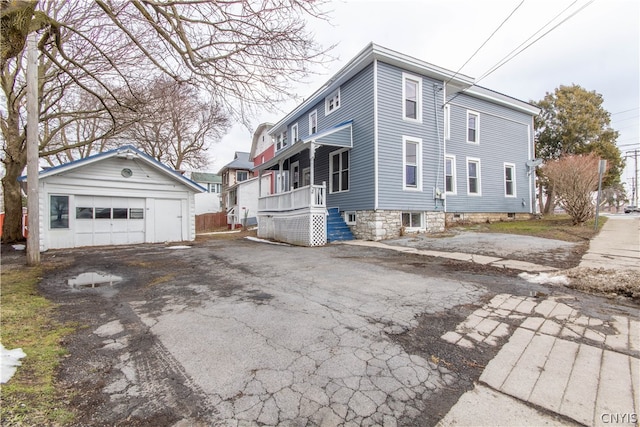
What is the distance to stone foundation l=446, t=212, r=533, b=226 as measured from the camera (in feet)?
45.4

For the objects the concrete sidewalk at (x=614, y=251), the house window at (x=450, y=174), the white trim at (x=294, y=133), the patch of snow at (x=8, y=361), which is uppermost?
the white trim at (x=294, y=133)

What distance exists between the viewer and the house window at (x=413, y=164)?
12.0 meters

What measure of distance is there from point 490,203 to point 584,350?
14.4 m

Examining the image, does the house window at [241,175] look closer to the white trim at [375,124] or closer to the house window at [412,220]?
the white trim at [375,124]

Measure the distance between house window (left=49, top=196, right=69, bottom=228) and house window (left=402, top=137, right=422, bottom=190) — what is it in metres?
14.0

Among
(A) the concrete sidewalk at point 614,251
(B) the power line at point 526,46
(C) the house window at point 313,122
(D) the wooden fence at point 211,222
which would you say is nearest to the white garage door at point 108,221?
(C) the house window at point 313,122

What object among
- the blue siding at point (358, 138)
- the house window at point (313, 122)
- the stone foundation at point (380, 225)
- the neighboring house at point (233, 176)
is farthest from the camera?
the neighboring house at point (233, 176)

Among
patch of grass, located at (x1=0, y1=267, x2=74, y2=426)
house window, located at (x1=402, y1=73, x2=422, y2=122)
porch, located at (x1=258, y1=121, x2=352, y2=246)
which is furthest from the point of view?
house window, located at (x1=402, y1=73, x2=422, y2=122)

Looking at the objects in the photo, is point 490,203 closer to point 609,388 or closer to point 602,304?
point 602,304

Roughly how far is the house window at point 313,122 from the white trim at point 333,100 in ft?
3.42

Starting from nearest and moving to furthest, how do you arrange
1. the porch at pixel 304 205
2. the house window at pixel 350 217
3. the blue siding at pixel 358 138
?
the porch at pixel 304 205, the blue siding at pixel 358 138, the house window at pixel 350 217

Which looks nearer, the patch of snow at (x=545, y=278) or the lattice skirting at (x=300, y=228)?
the patch of snow at (x=545, y=278)

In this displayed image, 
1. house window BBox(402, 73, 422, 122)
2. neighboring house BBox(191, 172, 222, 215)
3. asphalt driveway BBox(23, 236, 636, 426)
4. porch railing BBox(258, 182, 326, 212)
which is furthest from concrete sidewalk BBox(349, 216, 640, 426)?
neighboring house BBox(191, 172, 222, 215)

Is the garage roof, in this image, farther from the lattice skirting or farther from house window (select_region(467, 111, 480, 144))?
house window (select_region(467, 111, 480, 144))
